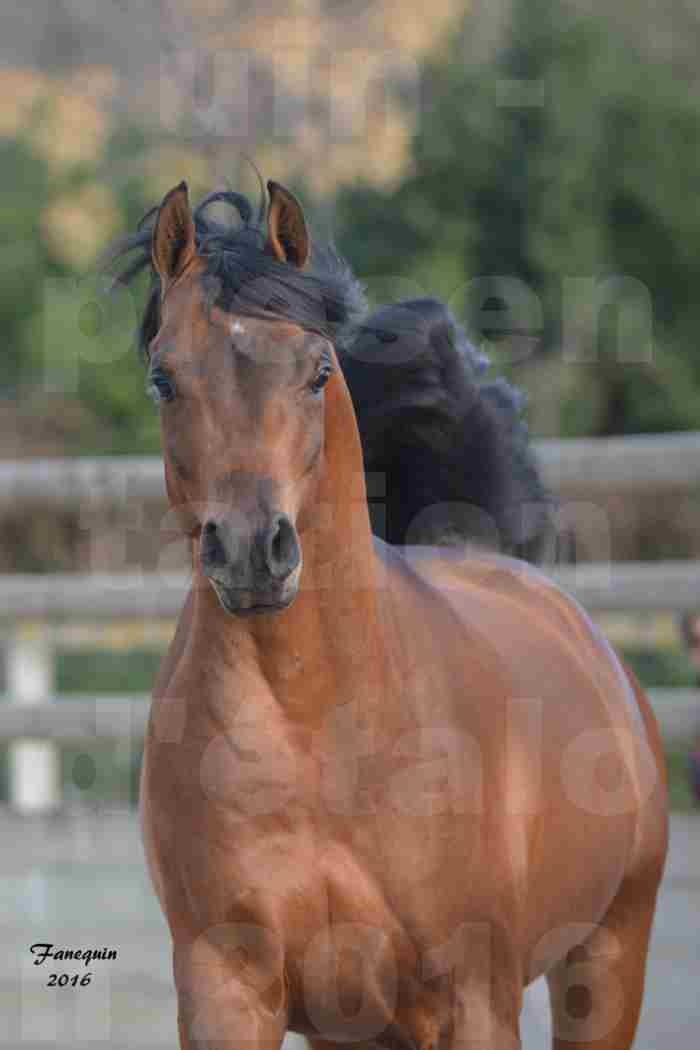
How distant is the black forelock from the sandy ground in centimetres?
177

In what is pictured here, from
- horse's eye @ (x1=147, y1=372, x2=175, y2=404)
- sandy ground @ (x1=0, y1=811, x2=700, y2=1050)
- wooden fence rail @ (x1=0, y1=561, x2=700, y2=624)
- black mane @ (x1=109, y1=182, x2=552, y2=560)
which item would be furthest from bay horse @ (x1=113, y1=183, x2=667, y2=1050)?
wooden fence rail @ (x1=0, y1=561, x2=700, y2=624)

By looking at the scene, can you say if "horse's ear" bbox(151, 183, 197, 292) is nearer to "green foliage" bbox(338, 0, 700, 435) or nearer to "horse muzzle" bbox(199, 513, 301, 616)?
"horse muzzle" bbox(199, 513, 301, 616)

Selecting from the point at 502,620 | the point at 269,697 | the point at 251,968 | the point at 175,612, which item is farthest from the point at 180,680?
the point at 175,612

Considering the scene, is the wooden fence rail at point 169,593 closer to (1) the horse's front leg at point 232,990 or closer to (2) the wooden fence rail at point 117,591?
(2) the wooden fence rail at point 117,591

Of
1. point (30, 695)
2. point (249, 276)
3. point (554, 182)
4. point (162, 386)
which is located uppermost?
point (554, 182)

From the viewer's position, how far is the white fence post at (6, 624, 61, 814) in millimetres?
6367

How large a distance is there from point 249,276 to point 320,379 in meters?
0.16

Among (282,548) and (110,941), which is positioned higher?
(282,548)

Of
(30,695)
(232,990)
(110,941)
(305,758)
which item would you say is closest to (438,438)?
(305,758)

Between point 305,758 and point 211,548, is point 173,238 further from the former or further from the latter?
point 305,758

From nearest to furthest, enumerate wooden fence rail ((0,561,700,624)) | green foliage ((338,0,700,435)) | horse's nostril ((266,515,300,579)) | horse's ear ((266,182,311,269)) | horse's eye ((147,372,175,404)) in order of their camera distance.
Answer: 1. horse's nostril ((266,515,300,579))
2. horse's eye ((147,372,175,404))
3. horse's ear ((266,182,311,269))
4. wooden fence rail ((0,561,700,624))
5. green foliage ((338,0,700,435))

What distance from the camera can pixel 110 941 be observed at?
443cm

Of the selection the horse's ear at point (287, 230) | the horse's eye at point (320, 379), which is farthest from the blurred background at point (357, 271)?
the horse's eye at point (320, 379)

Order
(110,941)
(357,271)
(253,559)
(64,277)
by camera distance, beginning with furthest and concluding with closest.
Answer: (357,271)
(64,277)
(110,941)
(253,559)
